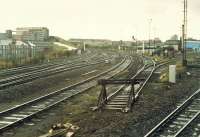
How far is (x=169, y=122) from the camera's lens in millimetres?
15336

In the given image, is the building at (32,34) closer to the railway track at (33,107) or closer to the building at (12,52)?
the building at (12,52)

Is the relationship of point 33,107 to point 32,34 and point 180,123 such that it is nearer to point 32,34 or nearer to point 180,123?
point 180,123

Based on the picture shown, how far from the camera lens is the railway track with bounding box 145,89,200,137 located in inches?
534

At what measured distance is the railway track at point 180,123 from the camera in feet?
44.5

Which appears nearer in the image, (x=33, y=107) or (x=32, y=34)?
(x=33, y=107)

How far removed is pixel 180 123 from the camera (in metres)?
15.3

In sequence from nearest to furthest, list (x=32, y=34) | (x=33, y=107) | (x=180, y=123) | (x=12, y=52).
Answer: (x=180, y=123), (x=33, y=107), (x=12, y=52), (x=32, y=34)

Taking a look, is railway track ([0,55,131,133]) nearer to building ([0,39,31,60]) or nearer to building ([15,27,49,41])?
building ([0,39,31,60])

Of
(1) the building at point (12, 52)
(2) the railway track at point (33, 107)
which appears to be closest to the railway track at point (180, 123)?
(2) the railway track at point (33, 107)

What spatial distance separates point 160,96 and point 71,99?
4863 mm

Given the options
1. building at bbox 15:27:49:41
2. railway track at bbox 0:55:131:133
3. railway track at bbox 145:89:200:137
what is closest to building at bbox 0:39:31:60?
railway track at bbox 0:55:131:133

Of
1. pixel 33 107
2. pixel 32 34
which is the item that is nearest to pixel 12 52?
pixel 33 107

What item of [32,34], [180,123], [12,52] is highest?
[32,34]

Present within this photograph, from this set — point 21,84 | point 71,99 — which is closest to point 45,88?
point 21,84
